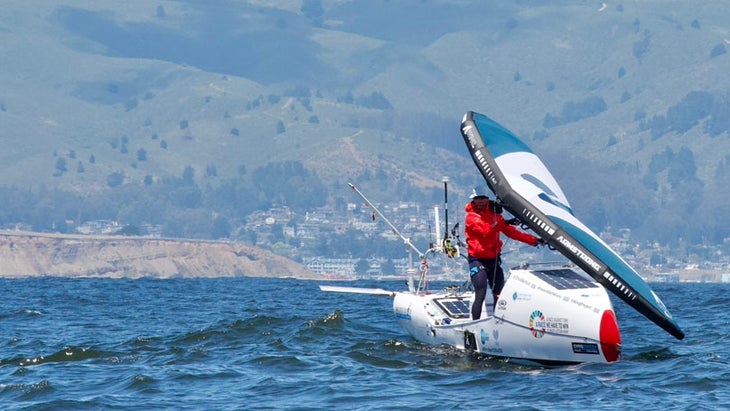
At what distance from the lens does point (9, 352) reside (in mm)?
31688

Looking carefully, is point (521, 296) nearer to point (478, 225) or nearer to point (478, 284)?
point (478, 284)

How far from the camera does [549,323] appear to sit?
88.0ft

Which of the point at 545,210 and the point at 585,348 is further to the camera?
the point at 545,210

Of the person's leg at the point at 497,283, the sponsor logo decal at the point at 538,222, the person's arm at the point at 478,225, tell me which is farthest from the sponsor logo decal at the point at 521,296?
the person's leg at the point at 497,283

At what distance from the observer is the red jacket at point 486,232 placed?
2920 cm

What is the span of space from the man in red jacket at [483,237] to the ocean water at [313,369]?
147 centimetres

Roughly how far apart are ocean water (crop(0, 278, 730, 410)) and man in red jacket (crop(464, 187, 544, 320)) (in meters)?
1.47

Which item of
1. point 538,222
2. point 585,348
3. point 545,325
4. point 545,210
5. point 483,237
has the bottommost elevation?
point 585,348

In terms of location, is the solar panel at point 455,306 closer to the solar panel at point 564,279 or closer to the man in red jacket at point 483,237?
the man in red jacket at point 483,237

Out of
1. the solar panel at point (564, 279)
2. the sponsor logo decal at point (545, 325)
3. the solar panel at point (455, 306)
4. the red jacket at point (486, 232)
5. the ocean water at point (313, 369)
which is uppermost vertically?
the red jacket at point (486, 232)

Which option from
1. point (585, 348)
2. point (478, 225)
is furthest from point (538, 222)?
point (585, 348)

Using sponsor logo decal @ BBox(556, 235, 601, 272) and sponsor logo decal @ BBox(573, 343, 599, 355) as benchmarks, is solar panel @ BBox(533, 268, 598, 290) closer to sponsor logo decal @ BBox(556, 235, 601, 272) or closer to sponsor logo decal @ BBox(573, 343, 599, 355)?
sponsor logo decal @ BBox(556, 235, 601, 272)

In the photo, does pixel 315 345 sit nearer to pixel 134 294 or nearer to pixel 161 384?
pixel 161 384

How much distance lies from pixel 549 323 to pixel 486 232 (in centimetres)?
306
